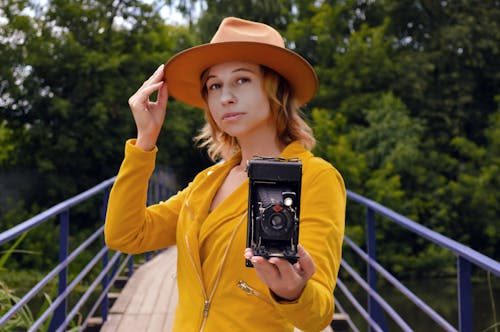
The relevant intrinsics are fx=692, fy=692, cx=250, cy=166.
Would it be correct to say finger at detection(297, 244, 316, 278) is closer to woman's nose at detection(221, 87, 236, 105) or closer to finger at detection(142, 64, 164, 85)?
woman's nose at detection(221, 87, 236, 105)

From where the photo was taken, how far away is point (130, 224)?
1700 mm

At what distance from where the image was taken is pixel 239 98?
1675mm

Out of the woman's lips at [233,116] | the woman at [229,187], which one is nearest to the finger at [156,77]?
the woman at [229,187]

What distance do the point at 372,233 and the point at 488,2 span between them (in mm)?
19419

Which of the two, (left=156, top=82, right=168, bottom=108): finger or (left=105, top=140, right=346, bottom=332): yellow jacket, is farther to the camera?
(left=156, top=82, right=168, bottom=108): finger

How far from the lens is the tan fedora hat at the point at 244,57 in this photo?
1.66m

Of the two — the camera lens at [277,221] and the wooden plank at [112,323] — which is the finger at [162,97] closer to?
the camera lens at [277,221]

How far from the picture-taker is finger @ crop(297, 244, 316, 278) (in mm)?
1147

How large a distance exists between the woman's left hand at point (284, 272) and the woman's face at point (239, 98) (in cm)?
59

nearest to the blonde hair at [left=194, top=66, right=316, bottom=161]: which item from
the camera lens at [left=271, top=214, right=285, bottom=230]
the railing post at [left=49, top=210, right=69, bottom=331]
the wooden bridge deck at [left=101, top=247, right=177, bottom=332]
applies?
the camera lens at [left=271, top=214, right=285, bottom=230]


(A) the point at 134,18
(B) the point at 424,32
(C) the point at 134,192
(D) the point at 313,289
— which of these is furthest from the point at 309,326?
(B) the point at 424,32

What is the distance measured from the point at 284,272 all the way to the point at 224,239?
0.44 m

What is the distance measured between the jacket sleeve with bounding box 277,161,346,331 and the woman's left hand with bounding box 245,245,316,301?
0.05 meters

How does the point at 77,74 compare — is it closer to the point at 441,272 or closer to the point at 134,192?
the point at 441,272
